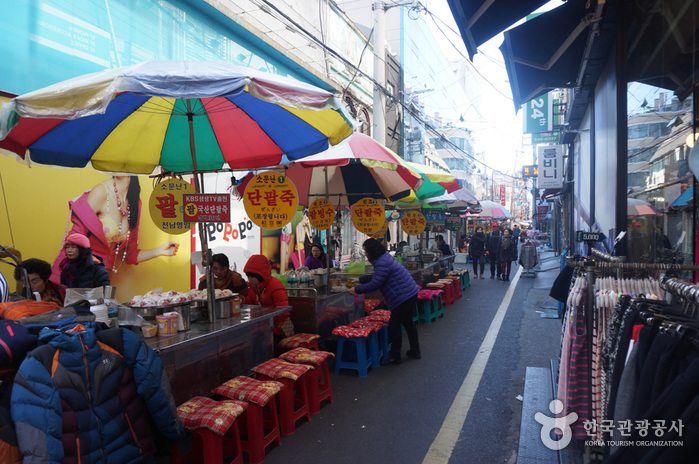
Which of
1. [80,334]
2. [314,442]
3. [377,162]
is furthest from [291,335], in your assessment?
[80,334]

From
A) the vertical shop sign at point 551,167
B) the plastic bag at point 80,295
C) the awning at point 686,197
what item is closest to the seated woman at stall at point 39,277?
the plastic bag at point 80,295

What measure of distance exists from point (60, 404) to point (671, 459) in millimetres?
2919

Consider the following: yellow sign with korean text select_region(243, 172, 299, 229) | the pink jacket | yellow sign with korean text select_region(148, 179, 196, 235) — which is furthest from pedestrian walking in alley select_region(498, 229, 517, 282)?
yellow sign with korean text select_region(148, 179, 196, 235)

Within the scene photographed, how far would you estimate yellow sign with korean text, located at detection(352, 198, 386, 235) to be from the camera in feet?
28.9

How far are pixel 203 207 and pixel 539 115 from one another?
17.1 m

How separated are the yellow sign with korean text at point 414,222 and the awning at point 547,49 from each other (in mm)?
4256

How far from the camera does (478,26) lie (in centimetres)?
534

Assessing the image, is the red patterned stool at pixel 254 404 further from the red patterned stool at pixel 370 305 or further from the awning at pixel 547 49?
the awning at pixel 547 49

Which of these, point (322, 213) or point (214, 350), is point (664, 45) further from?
point (214, 350)

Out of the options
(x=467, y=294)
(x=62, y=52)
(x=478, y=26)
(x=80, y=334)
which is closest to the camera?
(x=80, y=334)

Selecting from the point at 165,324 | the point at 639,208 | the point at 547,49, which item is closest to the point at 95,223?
the point at 165,324

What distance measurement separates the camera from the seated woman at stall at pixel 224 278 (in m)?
5.87

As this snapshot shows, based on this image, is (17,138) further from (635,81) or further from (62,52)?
(635,81)

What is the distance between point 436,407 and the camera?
16.4 ft
